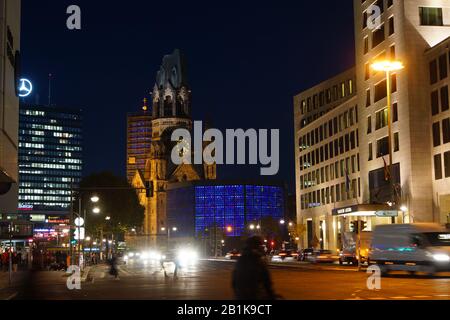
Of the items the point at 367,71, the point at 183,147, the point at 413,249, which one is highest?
the point at 183,147

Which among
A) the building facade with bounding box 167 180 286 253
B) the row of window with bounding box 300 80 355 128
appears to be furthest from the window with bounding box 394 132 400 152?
the building facade with bounding box 167 180 286 253

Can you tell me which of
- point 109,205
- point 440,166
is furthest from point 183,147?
point 440,166

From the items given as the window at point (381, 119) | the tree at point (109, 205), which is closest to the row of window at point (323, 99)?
the window at point (381, 119)

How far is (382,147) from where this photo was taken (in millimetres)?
73438

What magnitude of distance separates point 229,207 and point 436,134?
363 ft

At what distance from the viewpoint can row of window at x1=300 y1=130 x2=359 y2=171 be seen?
8912cm

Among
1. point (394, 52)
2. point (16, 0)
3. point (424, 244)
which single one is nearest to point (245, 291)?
point (424, 244)

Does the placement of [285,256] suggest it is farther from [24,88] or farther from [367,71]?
[24,88]

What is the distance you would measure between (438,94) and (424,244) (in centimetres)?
3319

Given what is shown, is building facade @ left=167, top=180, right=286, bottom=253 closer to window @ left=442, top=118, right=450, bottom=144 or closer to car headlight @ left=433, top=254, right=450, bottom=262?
window @ left=442, top=118, right=450, bottom=144

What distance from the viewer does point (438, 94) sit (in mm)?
64812

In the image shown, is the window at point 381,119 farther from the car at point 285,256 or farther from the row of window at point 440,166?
the car at point 285,256

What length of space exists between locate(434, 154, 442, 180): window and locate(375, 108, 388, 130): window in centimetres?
884
